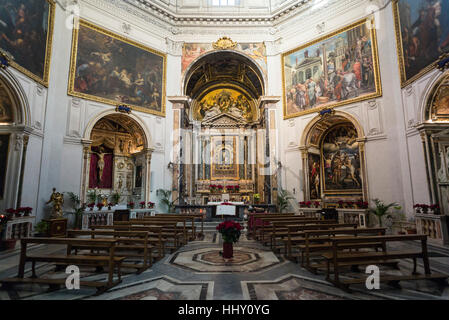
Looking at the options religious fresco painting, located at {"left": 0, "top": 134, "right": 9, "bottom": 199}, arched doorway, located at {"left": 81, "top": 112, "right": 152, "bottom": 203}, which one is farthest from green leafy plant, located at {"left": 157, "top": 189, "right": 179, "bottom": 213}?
religious fresco painting, located at {"left": 0, "top": 134, "right": 9, "bottom": 199}

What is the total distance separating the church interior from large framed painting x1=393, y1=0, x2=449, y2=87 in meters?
0.07

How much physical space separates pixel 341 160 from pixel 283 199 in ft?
13.2

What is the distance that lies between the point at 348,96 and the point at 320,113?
1.58 meters

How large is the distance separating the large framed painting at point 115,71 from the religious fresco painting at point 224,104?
5.24 metres

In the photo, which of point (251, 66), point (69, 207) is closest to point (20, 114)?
point (69, 207)

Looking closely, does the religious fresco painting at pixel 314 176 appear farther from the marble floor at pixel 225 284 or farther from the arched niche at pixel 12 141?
the arched niche at pixel 12 141

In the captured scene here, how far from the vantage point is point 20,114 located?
907 cm

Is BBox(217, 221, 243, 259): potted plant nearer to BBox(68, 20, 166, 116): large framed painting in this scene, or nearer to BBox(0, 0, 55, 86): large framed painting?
BBox(0, 0, 55, 86): large framed painting

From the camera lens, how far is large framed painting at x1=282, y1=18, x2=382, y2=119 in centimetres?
1220

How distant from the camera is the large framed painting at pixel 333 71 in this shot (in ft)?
40.0

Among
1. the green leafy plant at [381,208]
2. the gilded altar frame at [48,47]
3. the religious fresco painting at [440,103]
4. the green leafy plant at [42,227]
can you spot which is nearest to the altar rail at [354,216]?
the green leafy plant at [381,208]

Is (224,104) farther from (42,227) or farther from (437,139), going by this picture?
(42,227)

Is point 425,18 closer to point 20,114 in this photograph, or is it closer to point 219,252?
point 219,252

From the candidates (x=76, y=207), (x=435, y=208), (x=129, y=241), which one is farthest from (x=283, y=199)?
(x=76, y=207)
